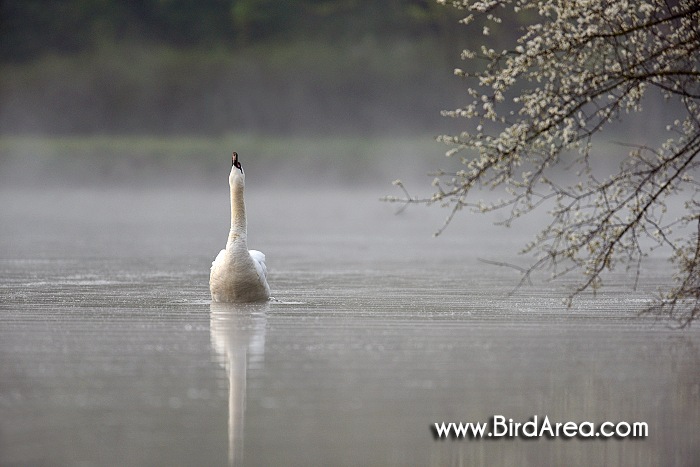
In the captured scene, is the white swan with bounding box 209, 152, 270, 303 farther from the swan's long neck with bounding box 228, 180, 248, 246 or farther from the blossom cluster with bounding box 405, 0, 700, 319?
the blossom cluster with bounding box 405, 0, 700, 319

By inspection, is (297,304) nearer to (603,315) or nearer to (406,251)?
(603,315)

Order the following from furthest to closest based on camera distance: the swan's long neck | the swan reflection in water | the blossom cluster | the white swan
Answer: the swan's long neck → the white swan → the blossom cluster → the swan reflection in water

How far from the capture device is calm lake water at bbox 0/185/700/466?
23.5ft

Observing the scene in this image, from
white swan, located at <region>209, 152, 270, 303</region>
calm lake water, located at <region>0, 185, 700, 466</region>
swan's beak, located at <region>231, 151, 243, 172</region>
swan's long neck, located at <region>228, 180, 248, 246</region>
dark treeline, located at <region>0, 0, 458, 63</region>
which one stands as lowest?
calm lake water, located at <region>0, 185, 700, 466</region>

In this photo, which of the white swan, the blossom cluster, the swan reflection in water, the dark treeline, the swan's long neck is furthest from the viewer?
the dark treeline

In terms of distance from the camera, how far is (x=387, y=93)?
3002 inches

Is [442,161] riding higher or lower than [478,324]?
higher

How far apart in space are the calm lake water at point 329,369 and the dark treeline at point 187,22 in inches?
2435

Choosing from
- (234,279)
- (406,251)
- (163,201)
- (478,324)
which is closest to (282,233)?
(406,251)

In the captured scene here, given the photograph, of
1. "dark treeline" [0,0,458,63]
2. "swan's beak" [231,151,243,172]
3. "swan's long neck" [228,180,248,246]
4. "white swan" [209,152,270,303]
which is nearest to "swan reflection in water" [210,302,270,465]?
"white swan" [209,152,270,303]

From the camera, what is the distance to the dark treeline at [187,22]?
259 feet

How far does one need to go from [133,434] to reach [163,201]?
6317 cm

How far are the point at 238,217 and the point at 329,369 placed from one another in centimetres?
604

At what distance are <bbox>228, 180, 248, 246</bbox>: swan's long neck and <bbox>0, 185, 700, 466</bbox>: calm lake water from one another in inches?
30.1
